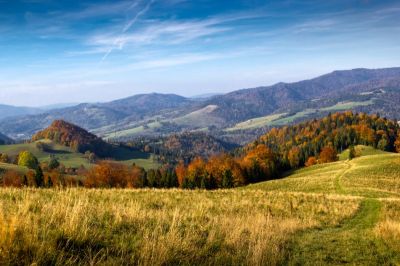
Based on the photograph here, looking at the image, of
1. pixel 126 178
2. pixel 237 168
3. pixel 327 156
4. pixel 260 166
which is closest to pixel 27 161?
pixel 126 178

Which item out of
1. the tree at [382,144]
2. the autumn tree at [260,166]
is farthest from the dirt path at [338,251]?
the tree at [382,144]

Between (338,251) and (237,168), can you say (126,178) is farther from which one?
(338,251)

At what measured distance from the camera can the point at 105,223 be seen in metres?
8.52

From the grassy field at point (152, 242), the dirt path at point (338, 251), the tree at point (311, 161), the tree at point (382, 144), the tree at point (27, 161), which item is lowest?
the tree at point (311, 161)

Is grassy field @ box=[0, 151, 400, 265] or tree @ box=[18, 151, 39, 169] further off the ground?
grassy field @ box=[0, 151, 400, 265]

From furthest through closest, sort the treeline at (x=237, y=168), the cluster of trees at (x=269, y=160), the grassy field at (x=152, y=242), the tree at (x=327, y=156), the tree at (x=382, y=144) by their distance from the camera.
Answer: the tree at (x=382, y=144)
the tree at (x=327, y=156)
the cluster of trees at (x=269, y=160)
the treeline at (x=237, y=168)
the grassy field at (x=152, y=242)

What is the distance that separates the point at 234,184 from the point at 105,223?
306 ft

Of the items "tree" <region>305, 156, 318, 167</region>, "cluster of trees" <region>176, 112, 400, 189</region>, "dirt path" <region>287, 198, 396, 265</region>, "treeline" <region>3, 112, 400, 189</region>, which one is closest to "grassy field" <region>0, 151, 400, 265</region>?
"dirt path" <region>287, 198, 396, 265</region>

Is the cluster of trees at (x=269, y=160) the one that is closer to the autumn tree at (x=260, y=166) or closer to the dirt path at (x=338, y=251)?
the autumn tree at (x=260, y=166)

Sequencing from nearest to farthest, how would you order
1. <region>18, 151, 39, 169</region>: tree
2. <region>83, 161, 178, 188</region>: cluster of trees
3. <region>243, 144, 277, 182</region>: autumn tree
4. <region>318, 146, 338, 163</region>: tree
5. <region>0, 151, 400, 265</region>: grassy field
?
<region>0, 151, 400, 265</region>: grassy field
<region>83, 161, 178, 188</region>: cluster of trees
<region>243, 144, 277, 182</region>: autumn tree
<region>318, 146, 338, 163</region>: tree
<region>18, 151, 39, 169</region>: tree

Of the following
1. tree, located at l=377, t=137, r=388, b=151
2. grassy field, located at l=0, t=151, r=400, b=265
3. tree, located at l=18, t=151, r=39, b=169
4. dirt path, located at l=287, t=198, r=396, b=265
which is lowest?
tree, located at l=377, t=137, r=388, b=151

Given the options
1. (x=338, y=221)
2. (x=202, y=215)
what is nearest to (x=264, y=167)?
(x=338, y=221)

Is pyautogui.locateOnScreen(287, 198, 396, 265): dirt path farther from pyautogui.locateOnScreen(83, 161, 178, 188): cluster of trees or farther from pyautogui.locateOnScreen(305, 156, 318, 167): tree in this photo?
pyautogui.locateOnScreen(305, 156, 318, 167): tree

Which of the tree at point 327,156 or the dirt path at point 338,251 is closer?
the dirt path at point 338,251
